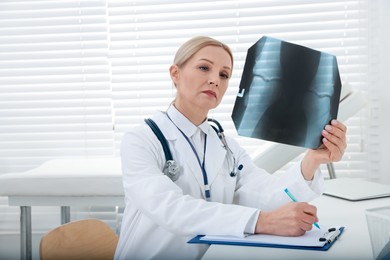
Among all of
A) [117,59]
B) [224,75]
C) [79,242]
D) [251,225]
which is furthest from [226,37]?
[251,225]

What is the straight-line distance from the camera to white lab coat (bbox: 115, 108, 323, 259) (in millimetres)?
999

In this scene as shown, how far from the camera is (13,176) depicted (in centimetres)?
189

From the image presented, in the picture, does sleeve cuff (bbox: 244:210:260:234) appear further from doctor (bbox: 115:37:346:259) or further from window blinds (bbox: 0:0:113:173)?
window blinds (bbox: 0:0:113:173)

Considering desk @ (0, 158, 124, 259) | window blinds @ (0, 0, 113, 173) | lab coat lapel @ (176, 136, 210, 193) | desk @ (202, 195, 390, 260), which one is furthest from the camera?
window blinds @ (0, 0, 113, 173)

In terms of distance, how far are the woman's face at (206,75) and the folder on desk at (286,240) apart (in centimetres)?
40

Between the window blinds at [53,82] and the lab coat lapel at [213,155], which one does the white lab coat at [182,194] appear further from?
the window blinds at [53,82]

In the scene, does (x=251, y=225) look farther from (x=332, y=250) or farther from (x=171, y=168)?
(x=171, y=168)

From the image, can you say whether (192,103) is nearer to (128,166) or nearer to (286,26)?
(128,166)

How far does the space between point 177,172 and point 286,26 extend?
58.7 inches

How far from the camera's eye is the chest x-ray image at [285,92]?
1.06 meters

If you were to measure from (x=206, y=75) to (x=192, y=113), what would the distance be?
13cm

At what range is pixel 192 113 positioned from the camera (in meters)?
1.31

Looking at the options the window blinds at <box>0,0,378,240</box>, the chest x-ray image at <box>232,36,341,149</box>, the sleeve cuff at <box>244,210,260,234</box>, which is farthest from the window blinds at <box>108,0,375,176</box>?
the sleeve cuff at <box>244,210,260,234</box>

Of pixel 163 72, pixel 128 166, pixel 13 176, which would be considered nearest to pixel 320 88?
pixel 128 166
